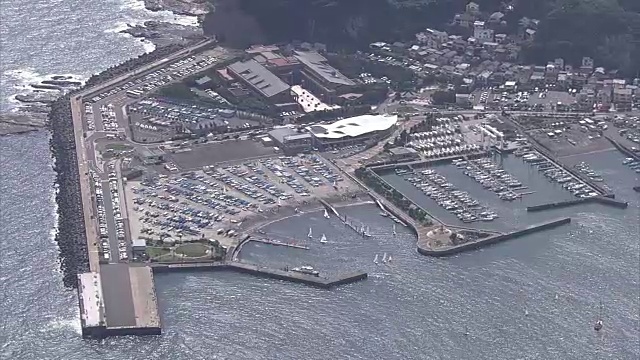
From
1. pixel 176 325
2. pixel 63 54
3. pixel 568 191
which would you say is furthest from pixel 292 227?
pixel 63 54

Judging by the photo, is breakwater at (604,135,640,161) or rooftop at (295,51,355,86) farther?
rooftop at (295,51,355,86)

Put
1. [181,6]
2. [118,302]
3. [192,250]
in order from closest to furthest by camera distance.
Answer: [118,302], [192,250], [181,6]

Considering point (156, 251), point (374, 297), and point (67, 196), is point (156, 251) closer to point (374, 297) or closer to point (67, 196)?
point (67, 196)

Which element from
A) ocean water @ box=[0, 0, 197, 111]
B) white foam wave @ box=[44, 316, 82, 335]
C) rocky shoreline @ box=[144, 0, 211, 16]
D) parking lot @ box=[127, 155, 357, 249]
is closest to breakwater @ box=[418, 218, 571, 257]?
parking lot @ box=[127, 155, 357, 249]

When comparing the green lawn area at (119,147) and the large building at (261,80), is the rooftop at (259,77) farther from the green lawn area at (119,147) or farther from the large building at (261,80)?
the green lawn area at (119,147)

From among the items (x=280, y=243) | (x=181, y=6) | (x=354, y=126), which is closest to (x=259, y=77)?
(x=354, y=126)

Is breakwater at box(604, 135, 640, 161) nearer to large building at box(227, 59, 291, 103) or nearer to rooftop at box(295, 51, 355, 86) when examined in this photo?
rooftop at box(295, 51, 355, 86)
